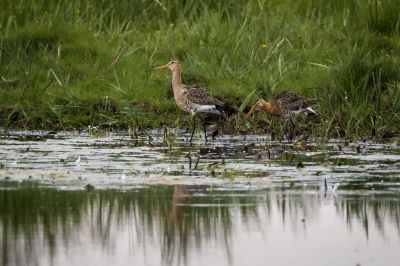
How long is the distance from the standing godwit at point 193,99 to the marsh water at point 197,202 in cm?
71

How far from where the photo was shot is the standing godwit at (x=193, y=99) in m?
13.8

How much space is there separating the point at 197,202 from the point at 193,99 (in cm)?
448

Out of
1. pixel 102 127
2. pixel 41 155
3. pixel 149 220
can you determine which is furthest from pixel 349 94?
pixel 149 220

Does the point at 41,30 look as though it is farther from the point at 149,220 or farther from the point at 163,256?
the point at 163,256

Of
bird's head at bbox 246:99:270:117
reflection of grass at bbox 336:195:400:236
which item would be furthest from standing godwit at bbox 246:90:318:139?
reflection of grass at bbox 336:195:400:236

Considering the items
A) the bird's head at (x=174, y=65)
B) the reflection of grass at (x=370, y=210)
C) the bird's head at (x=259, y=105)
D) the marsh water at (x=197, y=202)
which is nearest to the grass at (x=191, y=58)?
the bird's head at (x=259, y=105)

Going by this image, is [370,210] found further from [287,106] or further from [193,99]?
[193,99]

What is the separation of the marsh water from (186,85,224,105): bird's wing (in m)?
0.71

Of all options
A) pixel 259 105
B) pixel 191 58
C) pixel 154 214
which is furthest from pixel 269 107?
pixel 154 214

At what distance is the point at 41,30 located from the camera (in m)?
15.4

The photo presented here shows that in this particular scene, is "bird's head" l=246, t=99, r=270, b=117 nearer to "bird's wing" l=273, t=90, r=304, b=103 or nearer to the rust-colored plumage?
the rust-colored plumage

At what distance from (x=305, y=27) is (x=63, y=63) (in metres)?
3.10

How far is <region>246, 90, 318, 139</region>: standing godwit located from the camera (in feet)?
44.6

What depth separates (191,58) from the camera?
15.2 m
